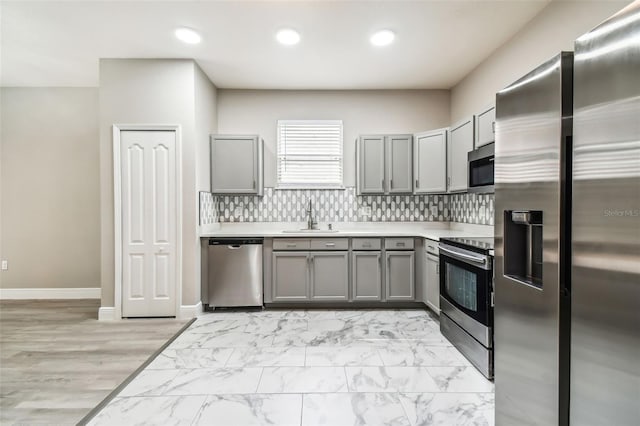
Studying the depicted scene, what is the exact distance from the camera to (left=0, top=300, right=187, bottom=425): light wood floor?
2020 mm

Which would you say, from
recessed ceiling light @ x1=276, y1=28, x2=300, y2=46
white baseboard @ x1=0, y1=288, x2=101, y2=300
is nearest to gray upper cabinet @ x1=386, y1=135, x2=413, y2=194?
recessed ceiling light @ x1=276, y1=28, x2=300, y2=46

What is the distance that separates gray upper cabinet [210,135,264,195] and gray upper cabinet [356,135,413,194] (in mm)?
1421

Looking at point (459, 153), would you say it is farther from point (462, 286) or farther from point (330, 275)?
point (330, 275)

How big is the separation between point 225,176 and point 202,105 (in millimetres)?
904

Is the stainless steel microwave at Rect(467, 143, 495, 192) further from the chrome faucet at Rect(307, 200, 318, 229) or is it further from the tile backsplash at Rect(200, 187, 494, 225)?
the chrome faucet at Rect(307, 200, 318, 229)

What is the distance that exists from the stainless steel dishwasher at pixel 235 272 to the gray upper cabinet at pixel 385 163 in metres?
1.67

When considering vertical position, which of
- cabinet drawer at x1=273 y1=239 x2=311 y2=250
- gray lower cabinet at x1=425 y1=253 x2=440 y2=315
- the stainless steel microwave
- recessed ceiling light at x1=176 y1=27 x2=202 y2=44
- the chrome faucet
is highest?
recessed ceiling light at x1=176 y1=27 x2=202 y2=44

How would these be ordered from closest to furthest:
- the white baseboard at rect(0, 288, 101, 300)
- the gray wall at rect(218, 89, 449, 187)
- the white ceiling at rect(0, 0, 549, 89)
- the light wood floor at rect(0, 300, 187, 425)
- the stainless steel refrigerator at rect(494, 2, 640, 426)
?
the stainless steel refrigerator at rect(494, 2, 640, 426) → the light wood floor at rect(0, 300, 187, 425) → the white ceiling at rect(0, 0, 549, 89) → the white baseboard at rect(0, 288, 101, 300) → the gray wall at rect(218, 89, 449, 187)

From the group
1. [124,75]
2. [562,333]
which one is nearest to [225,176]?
[124,75]

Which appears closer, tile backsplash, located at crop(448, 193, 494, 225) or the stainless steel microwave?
the stainless steel microwave

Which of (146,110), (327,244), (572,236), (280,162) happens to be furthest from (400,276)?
(146,110)

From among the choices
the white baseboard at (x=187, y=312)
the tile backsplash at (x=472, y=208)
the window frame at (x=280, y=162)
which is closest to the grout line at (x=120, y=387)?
the white baseboard at (x=187, y=312)

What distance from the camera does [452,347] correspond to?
9.29ft

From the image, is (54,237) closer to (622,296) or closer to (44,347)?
(44,347)
